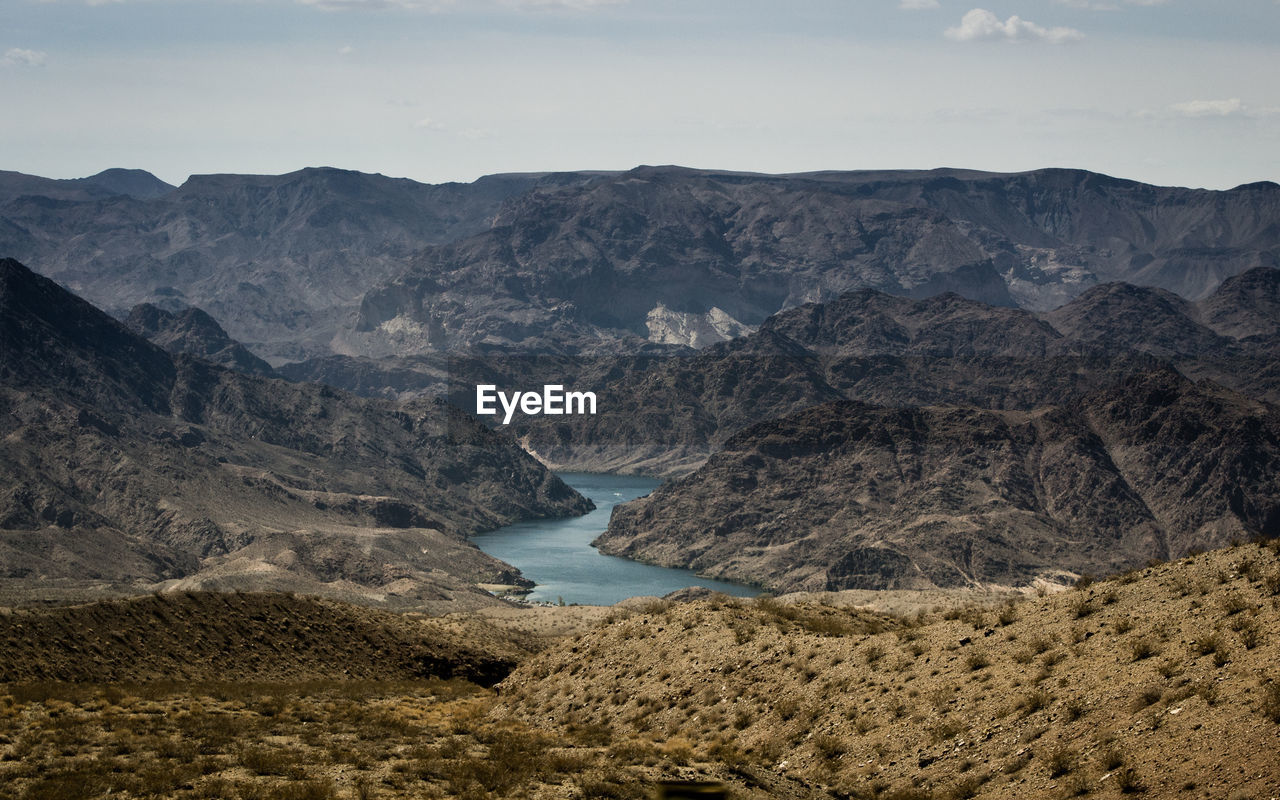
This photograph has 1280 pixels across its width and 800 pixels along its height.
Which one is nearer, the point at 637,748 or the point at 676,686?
the point at 637,748

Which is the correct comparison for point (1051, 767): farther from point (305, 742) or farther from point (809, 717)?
point (305, 742)

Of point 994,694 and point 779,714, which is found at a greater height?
point 994,694

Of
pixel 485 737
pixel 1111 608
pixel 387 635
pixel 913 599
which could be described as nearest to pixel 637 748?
pixel 485 737

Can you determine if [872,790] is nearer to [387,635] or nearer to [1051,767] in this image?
[1051,767]

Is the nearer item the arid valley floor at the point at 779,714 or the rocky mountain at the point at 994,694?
the rocky mountain at the point at 994,694

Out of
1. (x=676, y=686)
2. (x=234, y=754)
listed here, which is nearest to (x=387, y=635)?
(x=676, y=686)

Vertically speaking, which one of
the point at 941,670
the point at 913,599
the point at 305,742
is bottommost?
the point at 913,599

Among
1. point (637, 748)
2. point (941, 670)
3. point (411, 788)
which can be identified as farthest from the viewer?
point (941, 670)

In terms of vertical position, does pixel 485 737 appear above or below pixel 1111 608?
below

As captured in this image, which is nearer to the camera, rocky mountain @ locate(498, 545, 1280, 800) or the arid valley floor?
rocky mountain @ locate(498, 545, 1280, 800)

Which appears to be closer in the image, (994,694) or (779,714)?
(994,694)

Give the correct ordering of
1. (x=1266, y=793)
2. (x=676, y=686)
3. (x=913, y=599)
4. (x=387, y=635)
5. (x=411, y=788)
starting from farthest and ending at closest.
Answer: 1. (x=913, y=599)
2. (x=387, y=635)
3. (x=676, y=686)
4. (x=411, y=788)
5. (x=1266, y=793)
